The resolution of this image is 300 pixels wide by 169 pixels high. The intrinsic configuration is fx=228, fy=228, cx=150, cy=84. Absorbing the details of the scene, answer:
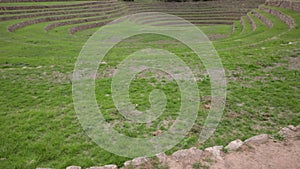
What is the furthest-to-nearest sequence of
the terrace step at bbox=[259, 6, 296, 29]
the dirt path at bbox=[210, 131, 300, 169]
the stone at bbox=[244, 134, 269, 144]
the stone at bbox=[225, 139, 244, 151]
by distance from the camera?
the terrace step at bbox=[259, 6, 296, 29], the stone at bbox=[244, 134, 269, 144], the stone at bbox=[225, 139, 244, 151], the dirt path at bbox=[210, 131, 300, 169]

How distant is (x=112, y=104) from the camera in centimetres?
728

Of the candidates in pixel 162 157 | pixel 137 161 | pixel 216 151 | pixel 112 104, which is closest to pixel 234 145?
pixel 216 151

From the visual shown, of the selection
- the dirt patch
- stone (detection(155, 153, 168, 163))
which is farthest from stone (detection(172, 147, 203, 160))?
the dirt patch

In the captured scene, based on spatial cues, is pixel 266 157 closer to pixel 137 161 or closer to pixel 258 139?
pixel 258 139

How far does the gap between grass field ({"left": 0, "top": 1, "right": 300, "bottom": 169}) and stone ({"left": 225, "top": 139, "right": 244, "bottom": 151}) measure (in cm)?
22

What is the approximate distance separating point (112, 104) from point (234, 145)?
3838 mm

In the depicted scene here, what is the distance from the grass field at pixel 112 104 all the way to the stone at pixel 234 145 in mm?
219

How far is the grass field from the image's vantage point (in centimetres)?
521

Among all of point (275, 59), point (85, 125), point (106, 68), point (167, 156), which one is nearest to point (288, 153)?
point (167, 156)

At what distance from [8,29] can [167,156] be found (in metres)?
21.2

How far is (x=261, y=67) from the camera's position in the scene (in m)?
9.85

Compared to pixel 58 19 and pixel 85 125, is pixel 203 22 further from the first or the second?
pixel 85 125

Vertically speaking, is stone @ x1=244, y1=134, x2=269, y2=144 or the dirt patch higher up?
stone @ x1=244, y1=134, x2=269, y2=144

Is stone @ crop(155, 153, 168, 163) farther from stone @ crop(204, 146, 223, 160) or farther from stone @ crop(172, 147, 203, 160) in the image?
stone @ crop(204, 146, 223, 160)
